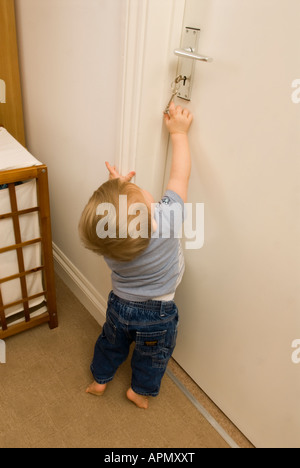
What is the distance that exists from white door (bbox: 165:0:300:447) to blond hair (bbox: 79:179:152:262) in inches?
8.9

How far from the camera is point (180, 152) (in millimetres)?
947

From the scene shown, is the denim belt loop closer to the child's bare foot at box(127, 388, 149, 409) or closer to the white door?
the white door

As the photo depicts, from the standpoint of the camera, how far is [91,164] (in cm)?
125

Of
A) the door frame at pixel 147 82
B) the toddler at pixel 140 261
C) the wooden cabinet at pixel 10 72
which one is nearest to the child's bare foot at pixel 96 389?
the toddler at pixel 140 261

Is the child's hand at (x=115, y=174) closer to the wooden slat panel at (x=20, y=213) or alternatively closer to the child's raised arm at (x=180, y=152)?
the child's raised arm at (x=180, y=152)

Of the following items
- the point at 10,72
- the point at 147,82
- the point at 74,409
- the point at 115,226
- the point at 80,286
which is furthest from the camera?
the point at 80,286

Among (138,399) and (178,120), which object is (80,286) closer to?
(138,399)

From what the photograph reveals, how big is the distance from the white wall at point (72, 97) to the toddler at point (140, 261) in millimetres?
192

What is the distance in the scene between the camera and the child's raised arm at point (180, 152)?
3.08 feet

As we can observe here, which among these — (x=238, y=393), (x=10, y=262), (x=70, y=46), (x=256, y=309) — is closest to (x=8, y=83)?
(x=70, y=46)

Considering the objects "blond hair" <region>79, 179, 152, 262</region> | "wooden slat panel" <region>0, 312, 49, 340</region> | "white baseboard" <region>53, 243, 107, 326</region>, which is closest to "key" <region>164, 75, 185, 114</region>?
"blond hair" <region>79, 179, 152, 262</region>

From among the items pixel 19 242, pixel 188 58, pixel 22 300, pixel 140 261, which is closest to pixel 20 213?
pixel 19 242

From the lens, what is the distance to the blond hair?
83 cm

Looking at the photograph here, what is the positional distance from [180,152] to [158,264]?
0.95ft
